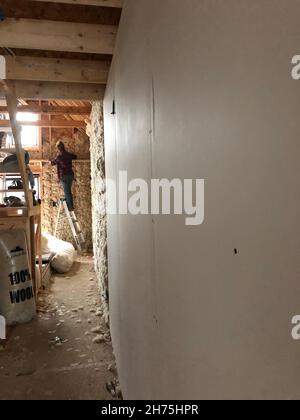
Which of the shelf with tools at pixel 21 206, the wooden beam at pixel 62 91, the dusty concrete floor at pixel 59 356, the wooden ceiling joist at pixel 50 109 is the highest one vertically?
the wooden ceiling joist at pixel 50 109

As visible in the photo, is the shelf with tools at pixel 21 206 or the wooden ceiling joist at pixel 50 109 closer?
the shelf with tools at pixel 21 206

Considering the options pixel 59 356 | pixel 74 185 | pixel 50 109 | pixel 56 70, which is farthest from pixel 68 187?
pixel 59 356

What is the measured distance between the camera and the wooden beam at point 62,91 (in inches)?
128

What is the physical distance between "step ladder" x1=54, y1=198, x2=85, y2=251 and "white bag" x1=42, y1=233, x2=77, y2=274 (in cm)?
122

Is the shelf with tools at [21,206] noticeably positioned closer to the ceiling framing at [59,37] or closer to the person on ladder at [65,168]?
the ceiling framing at [59,37]

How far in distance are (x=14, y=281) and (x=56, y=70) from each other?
218 cm

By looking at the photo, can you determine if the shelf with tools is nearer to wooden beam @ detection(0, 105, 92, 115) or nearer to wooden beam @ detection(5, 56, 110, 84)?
wooden beam @ detection(5, 56, 110, 84)

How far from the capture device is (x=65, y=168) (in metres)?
7.01

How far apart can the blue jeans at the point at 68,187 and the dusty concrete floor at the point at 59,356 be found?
3.40 m

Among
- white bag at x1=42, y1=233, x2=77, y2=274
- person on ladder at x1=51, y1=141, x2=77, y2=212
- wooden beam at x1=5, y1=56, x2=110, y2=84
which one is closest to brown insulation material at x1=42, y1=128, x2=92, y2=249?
person on ladder at x1=51, y1=141, x2=77, y2=212

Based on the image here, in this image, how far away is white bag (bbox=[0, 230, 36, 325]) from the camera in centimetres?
324

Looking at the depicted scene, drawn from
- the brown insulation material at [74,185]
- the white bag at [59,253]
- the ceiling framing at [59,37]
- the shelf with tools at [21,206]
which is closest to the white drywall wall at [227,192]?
the ceiling framing at [59,37]

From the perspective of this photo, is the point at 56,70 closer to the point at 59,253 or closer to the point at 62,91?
the point at 62,91

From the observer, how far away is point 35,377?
2.36 metres
